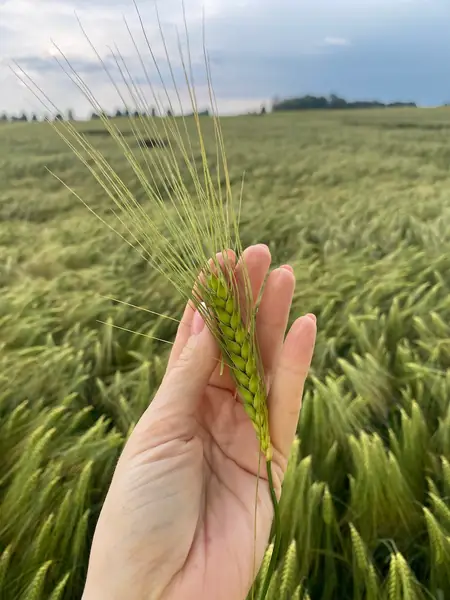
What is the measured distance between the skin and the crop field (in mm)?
54

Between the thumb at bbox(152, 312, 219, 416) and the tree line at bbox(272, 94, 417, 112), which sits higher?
the tree line at bbox(272, 94, 417, 112)

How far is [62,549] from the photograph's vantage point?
578 millimetres

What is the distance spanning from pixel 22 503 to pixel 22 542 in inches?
1.4

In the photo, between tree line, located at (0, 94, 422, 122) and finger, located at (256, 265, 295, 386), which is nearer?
finger, located at (256, 265, 295, 386)

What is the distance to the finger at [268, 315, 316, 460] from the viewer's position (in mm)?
512

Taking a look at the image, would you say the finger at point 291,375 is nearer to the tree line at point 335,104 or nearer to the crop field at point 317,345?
the crop field at point 317,345

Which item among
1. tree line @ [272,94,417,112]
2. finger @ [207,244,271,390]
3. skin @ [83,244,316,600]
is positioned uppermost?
tree line @ [272,94,417,112]

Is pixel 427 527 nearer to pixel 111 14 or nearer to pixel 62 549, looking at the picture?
pixel 62 549

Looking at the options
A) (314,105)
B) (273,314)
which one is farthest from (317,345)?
(314,105)

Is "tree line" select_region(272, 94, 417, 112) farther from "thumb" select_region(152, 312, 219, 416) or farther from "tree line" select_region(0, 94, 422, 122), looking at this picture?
"thumb" select_region(152, 312, 219, 416)

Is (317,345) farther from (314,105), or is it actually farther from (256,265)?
(314,105)

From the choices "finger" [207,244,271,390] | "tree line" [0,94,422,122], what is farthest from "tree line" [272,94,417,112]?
"finger" [207,244,271,390]

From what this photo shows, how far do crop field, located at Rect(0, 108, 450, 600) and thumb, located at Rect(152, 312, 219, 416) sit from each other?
12cm

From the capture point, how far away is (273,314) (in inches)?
21.9
